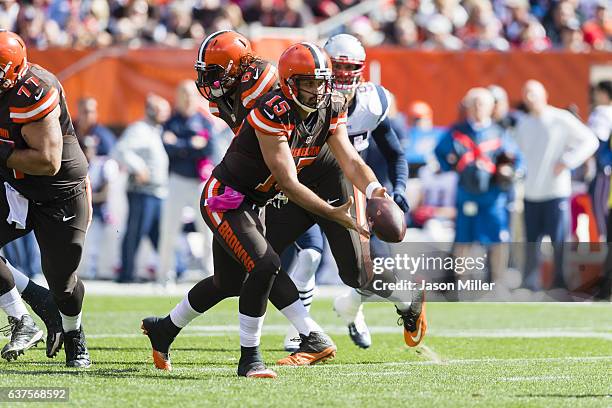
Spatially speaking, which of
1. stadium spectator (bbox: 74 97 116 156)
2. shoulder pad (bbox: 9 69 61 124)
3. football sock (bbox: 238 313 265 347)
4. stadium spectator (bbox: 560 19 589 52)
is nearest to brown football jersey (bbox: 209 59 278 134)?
shoulder pad (bbox: 9 69 61 124)

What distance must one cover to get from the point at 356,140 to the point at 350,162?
1.39m

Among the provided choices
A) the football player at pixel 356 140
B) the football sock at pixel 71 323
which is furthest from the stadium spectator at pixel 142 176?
the football sock at pixel 71 323

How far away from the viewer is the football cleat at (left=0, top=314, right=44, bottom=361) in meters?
6.42

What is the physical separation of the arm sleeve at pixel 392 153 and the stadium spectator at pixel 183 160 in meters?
4.19

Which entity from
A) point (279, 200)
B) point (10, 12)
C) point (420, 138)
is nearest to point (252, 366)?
point (279, 200)

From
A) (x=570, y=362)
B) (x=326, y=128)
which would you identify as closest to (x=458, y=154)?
(x=570, y=362)

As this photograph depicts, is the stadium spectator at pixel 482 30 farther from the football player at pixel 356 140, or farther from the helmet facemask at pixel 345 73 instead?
the helmet facemask at pixel 345 73

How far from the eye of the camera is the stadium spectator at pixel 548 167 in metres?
11.3

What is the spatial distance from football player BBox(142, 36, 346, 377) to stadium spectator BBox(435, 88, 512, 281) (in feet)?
15.4

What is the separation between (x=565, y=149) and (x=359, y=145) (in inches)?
174

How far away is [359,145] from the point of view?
7453 millimetres

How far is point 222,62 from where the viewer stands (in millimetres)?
6516

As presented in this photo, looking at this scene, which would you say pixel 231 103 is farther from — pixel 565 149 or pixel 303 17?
pixel 303 17

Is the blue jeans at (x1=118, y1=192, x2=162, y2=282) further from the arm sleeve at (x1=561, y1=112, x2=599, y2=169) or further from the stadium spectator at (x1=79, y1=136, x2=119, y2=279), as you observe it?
the arm sleeve at (x1=561, y1=112, x2=599, y2=169)
